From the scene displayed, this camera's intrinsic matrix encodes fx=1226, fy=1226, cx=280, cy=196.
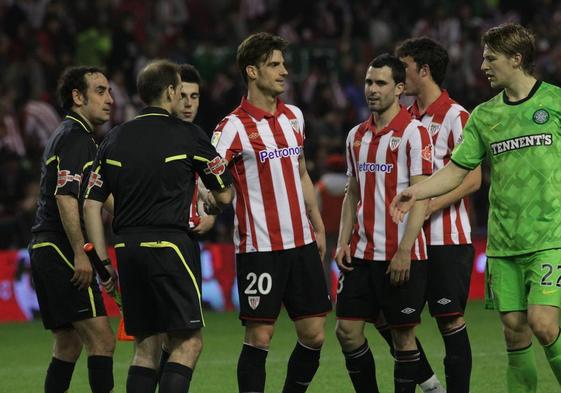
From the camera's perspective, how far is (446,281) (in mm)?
7469

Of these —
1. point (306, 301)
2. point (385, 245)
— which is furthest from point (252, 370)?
point (385, 245)

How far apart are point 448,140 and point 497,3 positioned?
15.1 metres

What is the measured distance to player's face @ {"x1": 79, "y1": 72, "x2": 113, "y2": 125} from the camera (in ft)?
24.4

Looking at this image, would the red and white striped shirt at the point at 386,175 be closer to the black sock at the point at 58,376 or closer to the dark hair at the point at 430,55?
the dark hair at the point at 430,55

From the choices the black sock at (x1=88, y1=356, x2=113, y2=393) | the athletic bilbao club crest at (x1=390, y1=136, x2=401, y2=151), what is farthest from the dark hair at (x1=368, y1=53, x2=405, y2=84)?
the black sock at (x1=88, y1=356, x2=113, y2=393)

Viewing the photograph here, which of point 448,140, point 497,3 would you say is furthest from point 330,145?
point 448,140

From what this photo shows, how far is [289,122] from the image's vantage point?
23.5 ft

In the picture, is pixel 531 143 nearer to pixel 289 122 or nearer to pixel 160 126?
pixel 289 122

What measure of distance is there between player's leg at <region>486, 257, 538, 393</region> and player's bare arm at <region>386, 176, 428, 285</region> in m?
0.60

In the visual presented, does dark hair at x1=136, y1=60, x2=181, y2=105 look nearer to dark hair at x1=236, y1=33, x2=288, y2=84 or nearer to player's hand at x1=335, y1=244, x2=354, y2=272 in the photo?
dark hair at x1=236, y1=33, x2=288, y2=84

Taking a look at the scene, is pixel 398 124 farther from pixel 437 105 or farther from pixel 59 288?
pixel 59 288

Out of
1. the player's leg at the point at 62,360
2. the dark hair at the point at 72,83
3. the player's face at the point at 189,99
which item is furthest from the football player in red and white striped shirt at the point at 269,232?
the player's leg at the point at 62,360

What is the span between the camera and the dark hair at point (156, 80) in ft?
21.3

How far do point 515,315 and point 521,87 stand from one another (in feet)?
4.00
